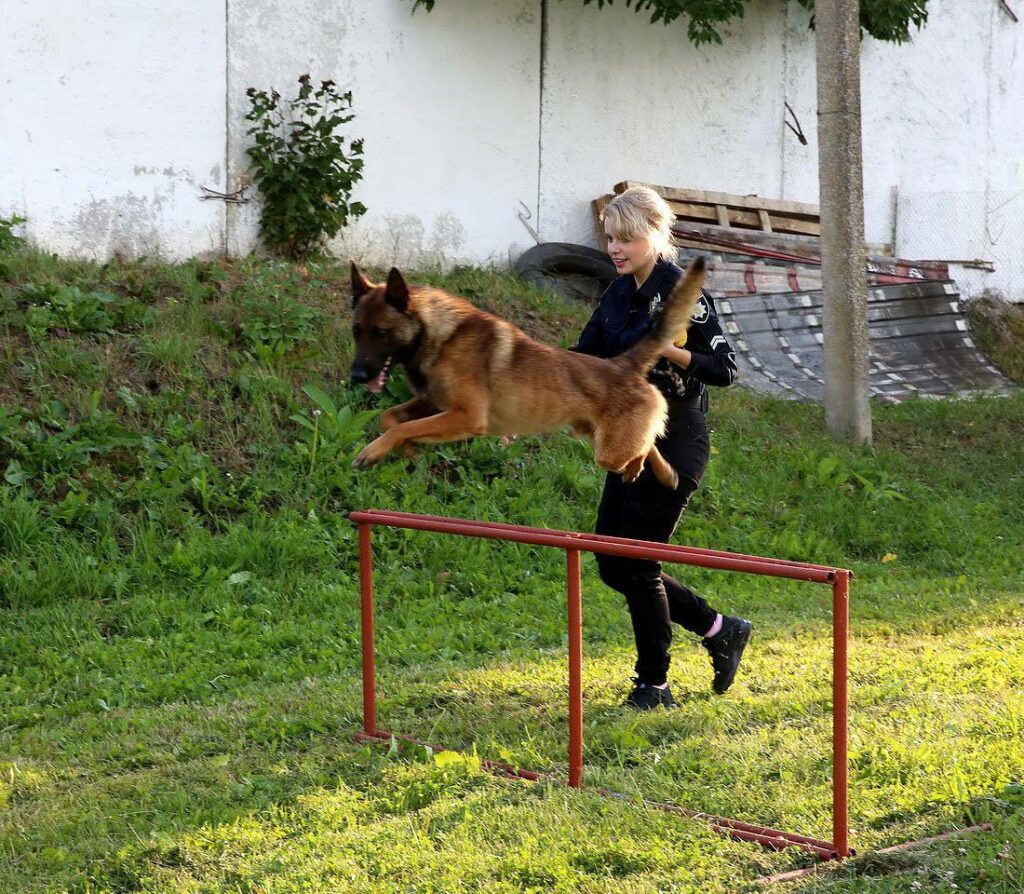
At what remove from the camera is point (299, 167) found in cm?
1082

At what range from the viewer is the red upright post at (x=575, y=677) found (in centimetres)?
456

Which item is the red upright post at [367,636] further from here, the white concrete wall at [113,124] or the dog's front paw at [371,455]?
the white concrete wall at [113,124]

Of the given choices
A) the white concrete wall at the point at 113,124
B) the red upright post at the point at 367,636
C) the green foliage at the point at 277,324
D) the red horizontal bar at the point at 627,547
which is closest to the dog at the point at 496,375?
the red horizontal bar at the point at 627,547

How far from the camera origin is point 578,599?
4660 mm

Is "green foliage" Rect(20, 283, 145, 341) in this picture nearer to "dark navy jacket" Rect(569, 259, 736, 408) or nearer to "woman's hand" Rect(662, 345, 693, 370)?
"dark navy jacket" Rect(569, 259, 736, 408)

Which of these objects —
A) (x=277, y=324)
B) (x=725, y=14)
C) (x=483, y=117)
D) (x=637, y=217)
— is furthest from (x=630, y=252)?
(x=725, y=14)

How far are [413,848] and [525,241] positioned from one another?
930 cm

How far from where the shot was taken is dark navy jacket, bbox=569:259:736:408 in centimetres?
480

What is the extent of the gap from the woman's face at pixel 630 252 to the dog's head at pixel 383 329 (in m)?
0.87

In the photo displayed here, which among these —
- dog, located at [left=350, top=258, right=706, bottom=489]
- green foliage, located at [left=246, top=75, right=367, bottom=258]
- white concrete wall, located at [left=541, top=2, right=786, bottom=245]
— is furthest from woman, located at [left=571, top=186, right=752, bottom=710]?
white concrete wall, located at [left=541, top=2, right=786, bottom=245]

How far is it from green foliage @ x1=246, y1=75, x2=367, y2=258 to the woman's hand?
6682 mm

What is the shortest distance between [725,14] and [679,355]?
31.7ft

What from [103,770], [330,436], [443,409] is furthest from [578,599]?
[330,436]

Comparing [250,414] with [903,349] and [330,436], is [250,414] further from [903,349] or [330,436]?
[903,349]
